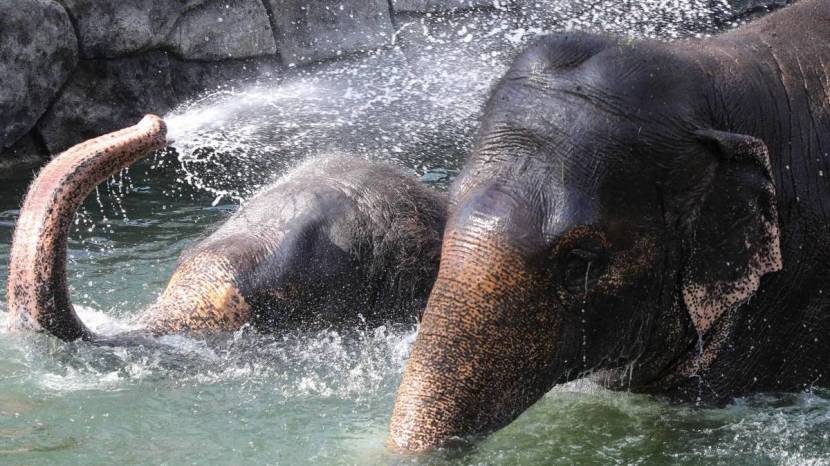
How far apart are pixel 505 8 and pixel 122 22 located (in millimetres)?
4073

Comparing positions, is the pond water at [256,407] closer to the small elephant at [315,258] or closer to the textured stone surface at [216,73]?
the small elephant at [315,258]

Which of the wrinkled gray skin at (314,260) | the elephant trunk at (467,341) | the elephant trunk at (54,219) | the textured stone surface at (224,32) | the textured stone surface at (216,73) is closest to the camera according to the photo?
the elephant trunk at (467,341)

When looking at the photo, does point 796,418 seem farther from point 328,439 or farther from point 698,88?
point 328,439

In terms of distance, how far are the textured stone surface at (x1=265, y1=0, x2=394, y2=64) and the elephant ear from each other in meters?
7.76

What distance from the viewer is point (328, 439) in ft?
15.5

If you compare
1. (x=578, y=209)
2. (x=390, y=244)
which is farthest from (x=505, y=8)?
(x=578, y=209)

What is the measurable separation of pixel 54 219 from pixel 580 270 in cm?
213

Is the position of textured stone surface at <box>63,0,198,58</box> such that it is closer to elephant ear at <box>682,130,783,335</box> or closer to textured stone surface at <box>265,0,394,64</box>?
textured stone surface at <box>265,0,394,64</box>

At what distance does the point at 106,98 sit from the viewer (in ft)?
33.7

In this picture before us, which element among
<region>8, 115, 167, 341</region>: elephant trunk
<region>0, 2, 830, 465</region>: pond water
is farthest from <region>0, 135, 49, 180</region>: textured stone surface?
<region>8, 115, 167, 341</region>: elephant trunk

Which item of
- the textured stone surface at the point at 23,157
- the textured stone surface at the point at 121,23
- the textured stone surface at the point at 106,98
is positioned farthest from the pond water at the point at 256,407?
the textured stone surface at the point at 121,23

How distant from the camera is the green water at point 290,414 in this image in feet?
15.0

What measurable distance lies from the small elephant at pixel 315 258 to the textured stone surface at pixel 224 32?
15.0 ft

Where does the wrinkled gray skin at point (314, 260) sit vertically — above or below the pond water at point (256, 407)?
above
